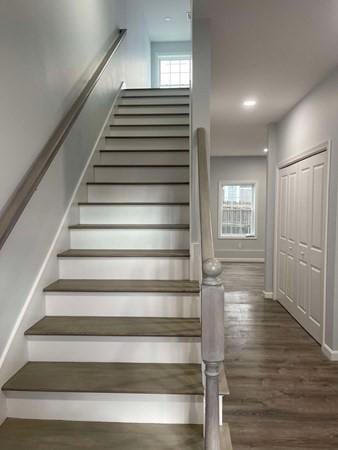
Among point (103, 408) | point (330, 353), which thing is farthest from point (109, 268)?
point (330, 353)

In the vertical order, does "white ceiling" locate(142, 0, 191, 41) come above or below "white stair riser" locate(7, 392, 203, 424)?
above

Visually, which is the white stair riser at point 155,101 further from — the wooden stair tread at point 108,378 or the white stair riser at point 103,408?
the white stair riser at point 103,408

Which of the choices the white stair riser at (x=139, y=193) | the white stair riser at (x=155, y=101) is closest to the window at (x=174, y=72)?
the white stair riser at (x=155, y=101)

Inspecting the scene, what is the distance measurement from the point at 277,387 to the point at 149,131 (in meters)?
2.85

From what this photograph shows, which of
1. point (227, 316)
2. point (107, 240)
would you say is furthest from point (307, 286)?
point (107, 240)

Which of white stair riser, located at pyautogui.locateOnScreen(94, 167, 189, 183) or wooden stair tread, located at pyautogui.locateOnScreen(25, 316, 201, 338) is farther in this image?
white stair riser, located at pyautogui.locateOnScreen(94, 167, 189, 183)

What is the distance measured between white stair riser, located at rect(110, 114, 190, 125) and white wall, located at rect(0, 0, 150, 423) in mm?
954

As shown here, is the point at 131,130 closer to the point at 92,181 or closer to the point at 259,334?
the point at 92,181

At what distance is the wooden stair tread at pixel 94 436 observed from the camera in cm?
150

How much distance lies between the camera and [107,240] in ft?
8.95

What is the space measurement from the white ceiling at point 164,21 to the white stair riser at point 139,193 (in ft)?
14.4

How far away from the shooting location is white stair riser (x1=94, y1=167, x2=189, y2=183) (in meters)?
3.30

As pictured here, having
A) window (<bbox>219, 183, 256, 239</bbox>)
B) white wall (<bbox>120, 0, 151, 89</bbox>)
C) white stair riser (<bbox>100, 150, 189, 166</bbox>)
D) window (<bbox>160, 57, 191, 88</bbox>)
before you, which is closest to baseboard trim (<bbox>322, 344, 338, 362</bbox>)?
white stair riser (<bbox>100, 150, 189, 166</bbox>)

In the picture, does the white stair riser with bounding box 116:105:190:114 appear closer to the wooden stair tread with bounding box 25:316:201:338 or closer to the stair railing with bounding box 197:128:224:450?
the wooden stair tread with bounding box 25:316:201:338
